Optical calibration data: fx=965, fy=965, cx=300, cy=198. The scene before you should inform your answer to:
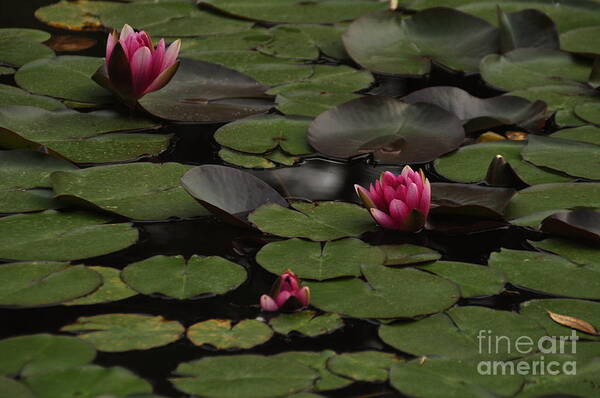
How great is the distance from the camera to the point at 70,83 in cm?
314

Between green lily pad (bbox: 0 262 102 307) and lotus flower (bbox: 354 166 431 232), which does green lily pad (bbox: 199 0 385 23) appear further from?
green lily pad (bbox: 0 262 102 307)

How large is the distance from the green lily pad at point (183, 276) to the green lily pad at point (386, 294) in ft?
0.61

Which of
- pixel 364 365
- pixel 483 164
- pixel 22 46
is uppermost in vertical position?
pixel 22 46

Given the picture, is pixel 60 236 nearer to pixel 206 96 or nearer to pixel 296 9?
pixel 206 96

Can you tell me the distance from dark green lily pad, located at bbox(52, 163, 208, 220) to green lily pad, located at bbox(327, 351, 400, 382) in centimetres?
70

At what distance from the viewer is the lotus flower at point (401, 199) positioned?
2295 millimetres

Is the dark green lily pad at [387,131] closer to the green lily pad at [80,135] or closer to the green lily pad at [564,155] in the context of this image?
the green lily pad at [564,155]

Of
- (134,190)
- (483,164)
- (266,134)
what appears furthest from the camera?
(266,134)

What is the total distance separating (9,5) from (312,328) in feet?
8.48

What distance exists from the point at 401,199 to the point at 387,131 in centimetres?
59

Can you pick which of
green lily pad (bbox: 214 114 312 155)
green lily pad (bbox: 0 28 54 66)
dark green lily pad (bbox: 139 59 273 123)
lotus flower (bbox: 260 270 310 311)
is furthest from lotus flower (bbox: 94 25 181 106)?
lotus flower (bbox: 260 270 310 311)

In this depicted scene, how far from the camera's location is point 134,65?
9.40ft

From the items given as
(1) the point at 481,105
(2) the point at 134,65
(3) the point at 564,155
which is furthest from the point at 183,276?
(1) the point at 481,105

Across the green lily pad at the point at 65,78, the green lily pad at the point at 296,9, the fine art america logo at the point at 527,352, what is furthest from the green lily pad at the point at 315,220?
the green lily pad at the point at 296,9
